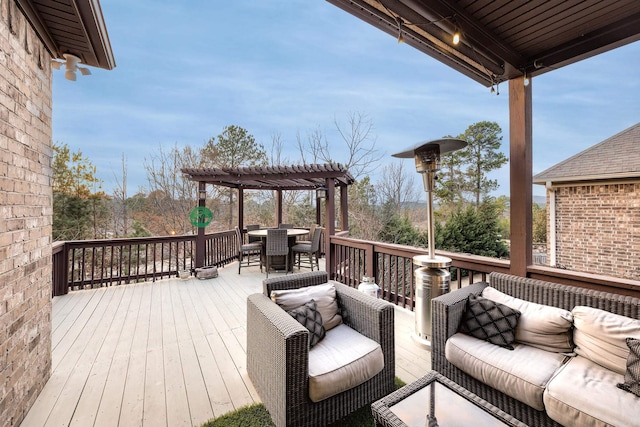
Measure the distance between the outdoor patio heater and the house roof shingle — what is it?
4.36 metres

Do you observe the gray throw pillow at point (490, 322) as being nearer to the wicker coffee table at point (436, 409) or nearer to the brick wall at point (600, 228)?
the wicker coffee table at point (436, 409)

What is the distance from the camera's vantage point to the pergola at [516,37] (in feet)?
6.47

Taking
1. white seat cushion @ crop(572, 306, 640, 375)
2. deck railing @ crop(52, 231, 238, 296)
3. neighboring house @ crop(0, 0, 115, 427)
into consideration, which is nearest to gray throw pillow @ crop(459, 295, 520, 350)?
white seat cushion @ crop(572, 306, 640, 375)

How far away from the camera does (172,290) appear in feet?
15.6

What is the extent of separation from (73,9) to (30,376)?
2.60 meters

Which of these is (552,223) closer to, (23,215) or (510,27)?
(510,27)

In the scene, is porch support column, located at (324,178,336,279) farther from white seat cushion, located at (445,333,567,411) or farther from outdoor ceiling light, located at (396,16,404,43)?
outdoor ceiling light, located at (396,16,404,43)

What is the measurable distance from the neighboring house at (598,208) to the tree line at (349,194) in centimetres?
328

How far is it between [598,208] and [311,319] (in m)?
6.42

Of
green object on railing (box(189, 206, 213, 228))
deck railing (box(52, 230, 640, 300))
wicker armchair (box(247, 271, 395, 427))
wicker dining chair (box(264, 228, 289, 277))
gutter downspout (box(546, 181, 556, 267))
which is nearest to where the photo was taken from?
wicker armchair (box(247, 271, 395, 427))

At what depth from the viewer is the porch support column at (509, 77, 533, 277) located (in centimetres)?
255

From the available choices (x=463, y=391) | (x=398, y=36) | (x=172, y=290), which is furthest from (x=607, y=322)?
(x=172, y=290)

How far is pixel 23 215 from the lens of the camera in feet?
6.01

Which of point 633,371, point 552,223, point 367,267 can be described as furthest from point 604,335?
point 552,223
